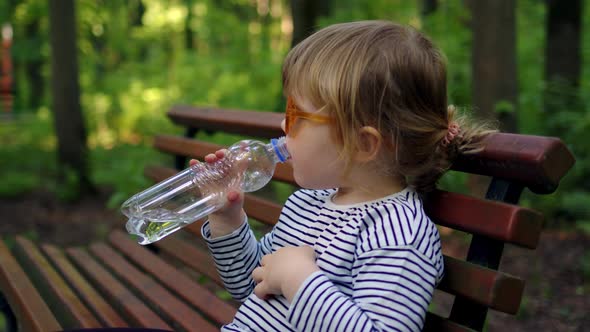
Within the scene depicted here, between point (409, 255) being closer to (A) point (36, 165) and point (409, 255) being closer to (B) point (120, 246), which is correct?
(B) point (120, 246)

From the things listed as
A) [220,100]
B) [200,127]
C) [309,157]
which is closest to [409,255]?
[309,157]

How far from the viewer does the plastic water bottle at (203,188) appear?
2.11m

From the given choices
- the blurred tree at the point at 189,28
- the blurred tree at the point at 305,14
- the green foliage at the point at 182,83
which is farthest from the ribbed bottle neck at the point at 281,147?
the blurred tree at the point at 189,28

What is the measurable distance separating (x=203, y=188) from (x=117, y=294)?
2.42 feet

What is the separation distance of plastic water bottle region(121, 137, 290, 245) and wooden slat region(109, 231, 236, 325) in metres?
0.30

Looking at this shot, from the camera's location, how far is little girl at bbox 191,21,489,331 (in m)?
1.48

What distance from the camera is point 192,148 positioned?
10.3 feet

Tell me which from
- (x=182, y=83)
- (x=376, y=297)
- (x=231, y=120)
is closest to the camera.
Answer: (x=376, y=297)

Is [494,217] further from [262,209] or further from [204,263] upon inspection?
Result: [204,263]

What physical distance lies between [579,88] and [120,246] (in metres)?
4.44

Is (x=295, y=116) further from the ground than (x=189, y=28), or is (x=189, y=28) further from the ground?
(x=295, y=116)

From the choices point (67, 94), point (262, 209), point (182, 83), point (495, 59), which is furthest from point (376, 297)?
point (182, 83)

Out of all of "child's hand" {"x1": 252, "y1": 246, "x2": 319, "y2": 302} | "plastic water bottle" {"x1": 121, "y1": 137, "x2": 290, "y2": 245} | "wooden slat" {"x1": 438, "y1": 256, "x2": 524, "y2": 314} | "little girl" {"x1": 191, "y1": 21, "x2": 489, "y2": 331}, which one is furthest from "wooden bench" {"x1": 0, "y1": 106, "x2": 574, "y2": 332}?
"child's hand" {"x1": 252, "y1": 246, "x2": 319, "y2": 302}

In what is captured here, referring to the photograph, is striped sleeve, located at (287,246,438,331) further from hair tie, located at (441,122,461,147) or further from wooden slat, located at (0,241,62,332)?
wooden slat, located at (0,241,62,332)
